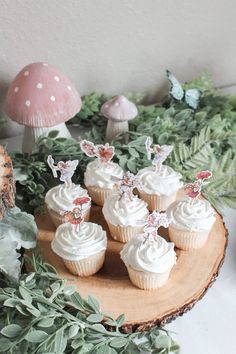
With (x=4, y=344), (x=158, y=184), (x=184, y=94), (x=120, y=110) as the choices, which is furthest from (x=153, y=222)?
(x=184, y=94)

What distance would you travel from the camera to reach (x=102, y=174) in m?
1.08

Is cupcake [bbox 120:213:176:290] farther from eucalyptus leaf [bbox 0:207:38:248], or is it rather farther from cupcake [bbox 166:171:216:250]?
Result: eucalyptus leaf [bbox 0:207:38:248]

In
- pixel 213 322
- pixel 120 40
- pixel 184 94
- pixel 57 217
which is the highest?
pixel 120 40

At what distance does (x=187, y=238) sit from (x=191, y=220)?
0.11ft

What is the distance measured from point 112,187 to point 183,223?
0.18 metres

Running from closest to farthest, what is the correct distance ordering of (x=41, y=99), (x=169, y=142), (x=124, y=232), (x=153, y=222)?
(x=153, y=222), (x=124, y=232), (x=41, y=99), (x=169, y=142)

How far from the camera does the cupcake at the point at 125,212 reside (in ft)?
3.21

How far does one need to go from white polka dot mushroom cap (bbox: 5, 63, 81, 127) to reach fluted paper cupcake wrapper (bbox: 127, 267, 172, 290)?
40 cm

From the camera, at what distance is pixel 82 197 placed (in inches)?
39.0

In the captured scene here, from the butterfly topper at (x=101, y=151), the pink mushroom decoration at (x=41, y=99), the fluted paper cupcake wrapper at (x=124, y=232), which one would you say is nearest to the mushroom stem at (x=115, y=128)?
the pink mushroom decoration at (x=41, y=99)

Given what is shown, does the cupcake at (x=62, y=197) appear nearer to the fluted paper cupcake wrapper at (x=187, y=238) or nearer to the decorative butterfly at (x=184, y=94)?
the fluted paper cupcake wrapper at (x=187, y=238)

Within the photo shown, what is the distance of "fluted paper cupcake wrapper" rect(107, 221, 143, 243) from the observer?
992 mm

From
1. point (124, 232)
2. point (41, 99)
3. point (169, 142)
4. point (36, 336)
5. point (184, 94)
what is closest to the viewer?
point (36, 336)

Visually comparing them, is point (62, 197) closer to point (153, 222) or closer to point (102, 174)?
point (102, 174)
